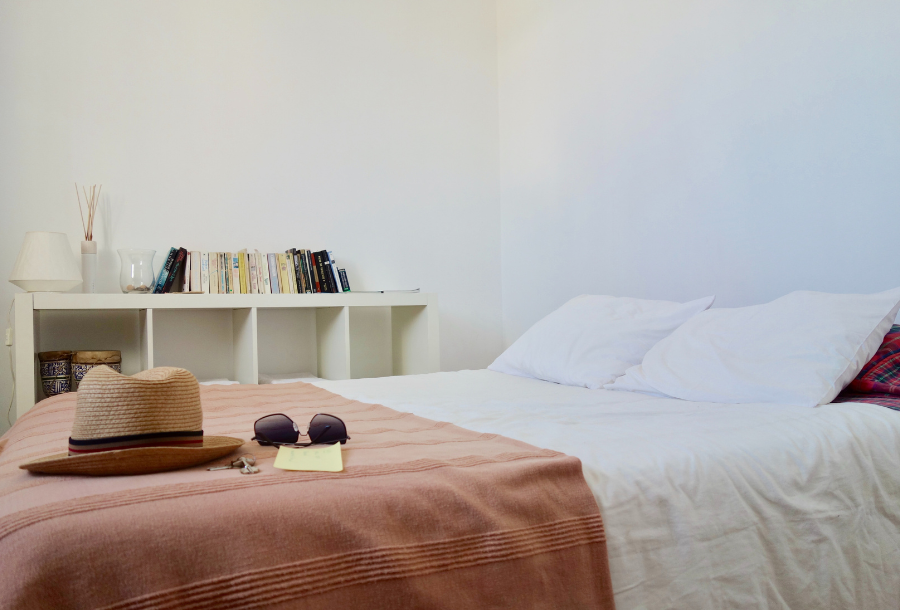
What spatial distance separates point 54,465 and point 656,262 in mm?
2215

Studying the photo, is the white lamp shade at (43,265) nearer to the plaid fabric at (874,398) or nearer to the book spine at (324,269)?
the book spine at (324,269)

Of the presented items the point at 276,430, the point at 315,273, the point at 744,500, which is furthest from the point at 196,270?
the point at 744,500

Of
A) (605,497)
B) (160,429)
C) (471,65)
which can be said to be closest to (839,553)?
(605,497)

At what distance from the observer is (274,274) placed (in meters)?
2.82

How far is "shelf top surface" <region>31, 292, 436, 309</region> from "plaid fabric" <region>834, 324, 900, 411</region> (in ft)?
5.92

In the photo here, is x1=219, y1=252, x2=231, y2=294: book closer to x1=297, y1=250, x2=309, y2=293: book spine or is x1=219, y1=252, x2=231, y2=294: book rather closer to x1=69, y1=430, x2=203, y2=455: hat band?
x1=297, y1=250, x2=309, y2=293: book spine

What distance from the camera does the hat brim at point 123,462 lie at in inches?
31.9

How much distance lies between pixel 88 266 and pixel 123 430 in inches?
81.1

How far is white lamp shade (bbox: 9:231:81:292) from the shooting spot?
234cm

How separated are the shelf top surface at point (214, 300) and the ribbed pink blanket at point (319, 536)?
145cm

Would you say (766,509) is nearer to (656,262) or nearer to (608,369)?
(608,369)

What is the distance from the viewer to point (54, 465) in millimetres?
820

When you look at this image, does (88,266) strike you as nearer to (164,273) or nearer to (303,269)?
(164,273)

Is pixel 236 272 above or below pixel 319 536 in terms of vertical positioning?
above
